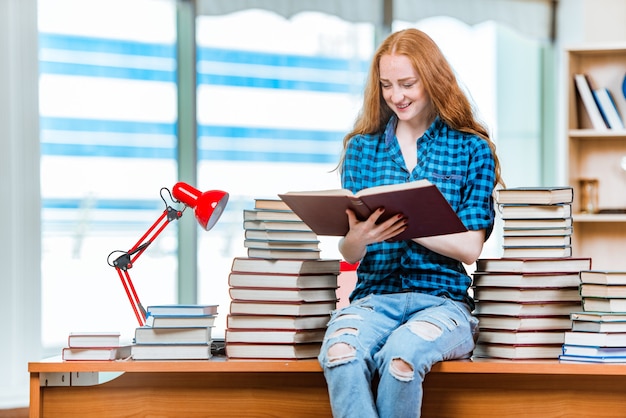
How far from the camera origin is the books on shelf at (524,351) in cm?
189

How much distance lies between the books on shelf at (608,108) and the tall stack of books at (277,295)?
2.66m

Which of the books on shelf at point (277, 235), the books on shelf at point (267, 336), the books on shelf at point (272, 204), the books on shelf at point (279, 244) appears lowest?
the books on shelf at point (267, 336)

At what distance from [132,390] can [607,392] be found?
1.10m

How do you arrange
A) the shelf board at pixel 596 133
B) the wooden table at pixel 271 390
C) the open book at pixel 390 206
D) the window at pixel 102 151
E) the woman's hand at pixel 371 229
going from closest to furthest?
the open book at pixel 390 206 < the woman's hand at pixel 371 229 < the wooden table at pixel 271 390 < the window at pixel 102 151 < the shelf board at pixel 596 133

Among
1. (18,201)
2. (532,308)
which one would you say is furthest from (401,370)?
(18,201)

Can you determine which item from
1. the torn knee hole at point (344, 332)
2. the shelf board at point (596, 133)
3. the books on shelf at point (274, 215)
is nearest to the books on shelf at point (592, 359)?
the torn knee hole at point (344, 332)

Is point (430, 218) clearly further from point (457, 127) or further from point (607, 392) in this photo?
point (607, 392)

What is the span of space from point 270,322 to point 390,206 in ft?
1.46

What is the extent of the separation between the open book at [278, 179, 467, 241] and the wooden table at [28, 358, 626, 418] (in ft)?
1.05

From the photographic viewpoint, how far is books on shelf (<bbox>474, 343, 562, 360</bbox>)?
6.19ft

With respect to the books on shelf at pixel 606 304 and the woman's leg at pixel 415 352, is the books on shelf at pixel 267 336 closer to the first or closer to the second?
the woman's leg at pixel 415 352

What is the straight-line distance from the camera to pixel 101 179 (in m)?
3.98

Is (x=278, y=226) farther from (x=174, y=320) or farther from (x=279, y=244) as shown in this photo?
(x=174, y=320)

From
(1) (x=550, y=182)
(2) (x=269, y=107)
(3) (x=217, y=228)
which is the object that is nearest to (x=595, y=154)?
(1) (x=550, y=182)
